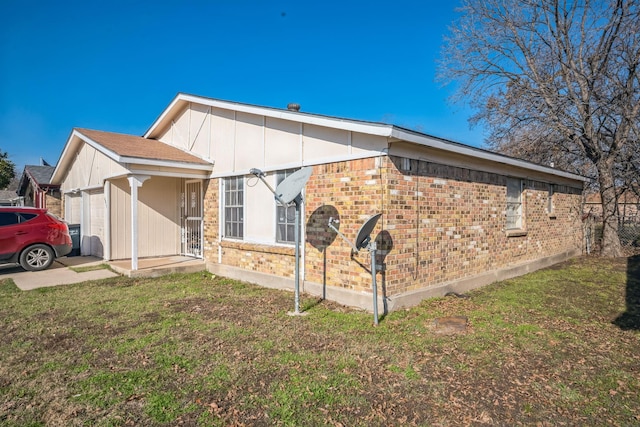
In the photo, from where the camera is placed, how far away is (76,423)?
2.99 meters

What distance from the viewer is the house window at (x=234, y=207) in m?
8.76

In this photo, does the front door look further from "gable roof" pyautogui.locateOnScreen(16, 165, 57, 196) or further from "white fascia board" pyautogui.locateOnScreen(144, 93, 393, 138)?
"gable roof" pyautogui.locateOnScreen(16, 165, 57, 196)

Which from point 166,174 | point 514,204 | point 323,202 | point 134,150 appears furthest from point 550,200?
point 134,150

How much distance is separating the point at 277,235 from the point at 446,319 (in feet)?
12.2

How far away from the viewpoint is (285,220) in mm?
7621

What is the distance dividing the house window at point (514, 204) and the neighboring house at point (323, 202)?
0.10 feet

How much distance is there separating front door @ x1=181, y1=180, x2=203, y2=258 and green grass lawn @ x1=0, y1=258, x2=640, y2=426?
3.68m

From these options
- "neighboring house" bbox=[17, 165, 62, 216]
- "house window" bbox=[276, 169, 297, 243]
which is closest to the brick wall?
"house window" bbox=[276, 169, 297, 243]

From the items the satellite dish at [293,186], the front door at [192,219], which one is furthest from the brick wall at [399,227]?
the front door at [192,219]

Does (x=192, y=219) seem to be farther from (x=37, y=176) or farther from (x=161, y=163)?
(x=37, y=176)

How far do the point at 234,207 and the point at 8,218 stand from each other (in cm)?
548

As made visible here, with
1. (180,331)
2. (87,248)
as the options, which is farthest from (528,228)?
(87,248)

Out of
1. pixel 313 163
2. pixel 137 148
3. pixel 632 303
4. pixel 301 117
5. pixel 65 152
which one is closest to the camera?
pixel 301 117

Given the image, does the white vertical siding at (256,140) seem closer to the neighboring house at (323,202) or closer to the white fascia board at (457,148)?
the neighboring house at (323,202)
